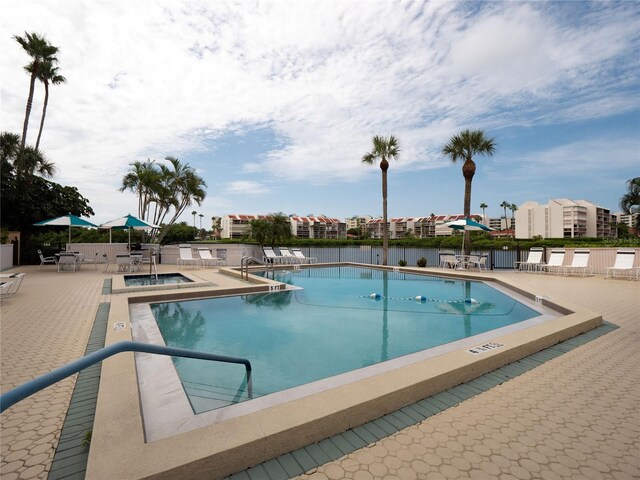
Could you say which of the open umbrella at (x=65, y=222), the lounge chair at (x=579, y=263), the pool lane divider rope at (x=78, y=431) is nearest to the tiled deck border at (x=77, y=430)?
the pool lane divider rope at (x=78, y=431)

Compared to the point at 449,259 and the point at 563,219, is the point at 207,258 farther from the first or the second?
the point at 563,219

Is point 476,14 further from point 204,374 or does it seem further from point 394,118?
point 204,374

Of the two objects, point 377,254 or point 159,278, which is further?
point 377,254

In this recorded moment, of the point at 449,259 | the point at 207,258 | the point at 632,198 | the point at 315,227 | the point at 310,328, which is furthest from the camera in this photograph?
the point at 315,227

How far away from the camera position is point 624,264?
1115cm

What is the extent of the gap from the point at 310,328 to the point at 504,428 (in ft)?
12.8

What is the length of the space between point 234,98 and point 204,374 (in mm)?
12150

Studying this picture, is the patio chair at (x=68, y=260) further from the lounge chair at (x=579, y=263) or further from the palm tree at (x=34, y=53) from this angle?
the lounge chair at (x=579, y=263)

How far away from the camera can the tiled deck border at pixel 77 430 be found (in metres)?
1.86

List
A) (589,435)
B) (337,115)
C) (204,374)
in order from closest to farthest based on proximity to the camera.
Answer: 1. (589,435)
2. (204,374)
3. (337,115)

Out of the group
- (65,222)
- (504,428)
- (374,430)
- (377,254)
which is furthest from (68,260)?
(504,428)

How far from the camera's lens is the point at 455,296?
30.1 ft

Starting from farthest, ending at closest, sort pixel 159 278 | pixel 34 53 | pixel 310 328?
pixel 34 53 < pixel 159 278 < pixel 310 328

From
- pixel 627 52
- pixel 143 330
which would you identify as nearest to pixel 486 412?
pixel 143 330
